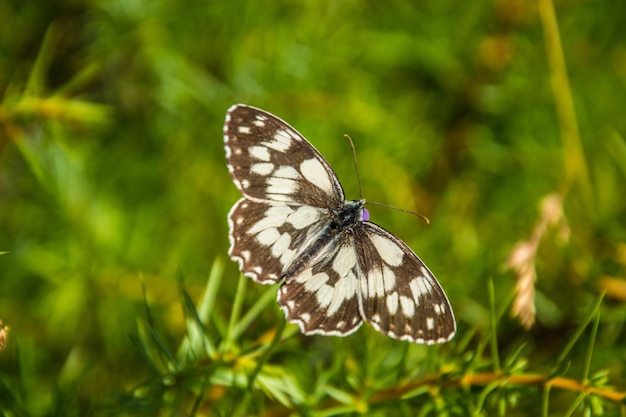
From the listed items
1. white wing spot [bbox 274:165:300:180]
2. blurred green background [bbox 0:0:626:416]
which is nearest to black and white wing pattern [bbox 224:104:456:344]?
white wing spot [bbox 274:165:300:180]

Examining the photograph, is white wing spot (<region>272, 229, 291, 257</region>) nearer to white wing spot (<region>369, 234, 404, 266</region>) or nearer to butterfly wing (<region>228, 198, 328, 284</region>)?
butterfly wing (<region>228, 198, 328, 284</region>)

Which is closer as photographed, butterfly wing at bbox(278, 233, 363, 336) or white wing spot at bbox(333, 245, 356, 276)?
butterfly wing at bbox(278, 233, 363, 336)

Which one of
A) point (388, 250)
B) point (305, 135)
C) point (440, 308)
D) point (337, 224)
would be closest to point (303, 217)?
point (337, 224)

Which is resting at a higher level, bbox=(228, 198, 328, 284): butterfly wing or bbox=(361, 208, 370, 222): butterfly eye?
bbox=(361, 208, 370, 222): butterfly eye

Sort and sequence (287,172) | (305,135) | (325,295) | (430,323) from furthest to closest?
(305,135) → (287,172) → (325,295) → (430,323)

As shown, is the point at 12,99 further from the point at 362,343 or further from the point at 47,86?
the point at 362,343

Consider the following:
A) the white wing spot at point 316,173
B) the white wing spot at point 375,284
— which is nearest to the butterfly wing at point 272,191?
the white wing spot at point 316,173

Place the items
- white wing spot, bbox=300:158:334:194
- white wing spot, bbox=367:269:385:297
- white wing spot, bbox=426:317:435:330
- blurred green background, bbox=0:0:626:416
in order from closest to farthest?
white wing spot, bbox=426:317:435:330
white wing spot, bbox=367:269:385:297
white wing spot, bbox=300:158:334:194
blurred green background, bbox=0:0:626:416

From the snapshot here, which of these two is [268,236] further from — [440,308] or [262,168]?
[440,308]

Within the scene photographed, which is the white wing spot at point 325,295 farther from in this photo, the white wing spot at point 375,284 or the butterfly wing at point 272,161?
the butterfly wing at point 272,161
